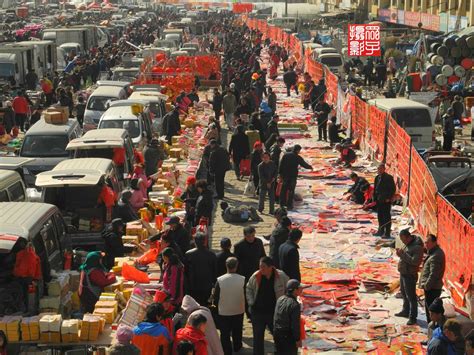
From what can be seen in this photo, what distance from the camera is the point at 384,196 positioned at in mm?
19219

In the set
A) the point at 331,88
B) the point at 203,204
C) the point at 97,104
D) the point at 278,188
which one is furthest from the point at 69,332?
the point at 331,88

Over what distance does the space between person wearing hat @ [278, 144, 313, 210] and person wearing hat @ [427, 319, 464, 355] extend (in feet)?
36.4

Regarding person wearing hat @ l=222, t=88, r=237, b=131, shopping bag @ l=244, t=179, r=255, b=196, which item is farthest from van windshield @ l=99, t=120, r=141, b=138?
person wearing hat @ l=222, t=88, r=237, b=131

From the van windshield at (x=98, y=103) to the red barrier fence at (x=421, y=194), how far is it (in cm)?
720

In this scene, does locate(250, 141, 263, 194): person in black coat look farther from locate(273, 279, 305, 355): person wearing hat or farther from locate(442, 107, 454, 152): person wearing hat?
locate(273, 279, 305, 355): person wearing hat

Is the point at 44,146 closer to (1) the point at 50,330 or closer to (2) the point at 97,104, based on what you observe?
(2) the point at 97,104

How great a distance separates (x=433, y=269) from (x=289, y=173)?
26.6 ft

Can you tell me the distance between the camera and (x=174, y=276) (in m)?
12.8

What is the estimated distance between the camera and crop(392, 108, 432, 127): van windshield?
2752 cm

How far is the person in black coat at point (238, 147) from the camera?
80.0ft

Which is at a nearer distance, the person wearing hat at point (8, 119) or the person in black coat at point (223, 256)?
the person in black coat at point (223, 256)

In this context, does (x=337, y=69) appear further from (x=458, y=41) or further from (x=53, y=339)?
(x=53, y=339)

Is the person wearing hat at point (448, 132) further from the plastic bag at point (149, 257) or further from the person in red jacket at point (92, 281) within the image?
the person in red jacket at point (92, 281)

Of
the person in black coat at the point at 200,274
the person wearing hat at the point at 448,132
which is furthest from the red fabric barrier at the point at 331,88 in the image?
the person in black coat at the point at 200,274
